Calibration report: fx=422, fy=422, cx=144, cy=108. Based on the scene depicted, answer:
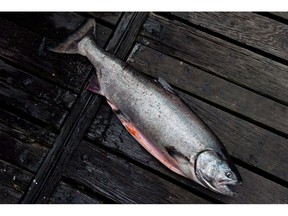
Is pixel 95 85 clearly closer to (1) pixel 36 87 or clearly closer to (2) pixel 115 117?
(2) pixel 115 117

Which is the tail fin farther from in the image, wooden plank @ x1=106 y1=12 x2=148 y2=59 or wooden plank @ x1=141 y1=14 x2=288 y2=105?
wooden plank @ x1=141 y1=14 x2=288 y2=105

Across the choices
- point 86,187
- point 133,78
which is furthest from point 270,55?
point 86,187

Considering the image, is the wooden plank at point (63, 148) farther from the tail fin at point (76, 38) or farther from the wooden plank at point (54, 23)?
the wooden plank at point (54, 23)

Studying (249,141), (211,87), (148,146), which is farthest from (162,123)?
(249,141)

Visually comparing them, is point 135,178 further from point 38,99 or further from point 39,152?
point 38,99

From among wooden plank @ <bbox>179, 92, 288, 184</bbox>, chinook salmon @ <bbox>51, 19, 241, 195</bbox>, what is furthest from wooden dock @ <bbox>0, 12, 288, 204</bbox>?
chinook salmon @ <bbox>51, 19, 241, 195</bbox>

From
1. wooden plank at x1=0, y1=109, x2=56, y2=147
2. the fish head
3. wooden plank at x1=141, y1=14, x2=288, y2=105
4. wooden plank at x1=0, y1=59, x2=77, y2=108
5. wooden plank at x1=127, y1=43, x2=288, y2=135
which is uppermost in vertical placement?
wooden plank at x1=141, y1=14, x2=288, y2=105
